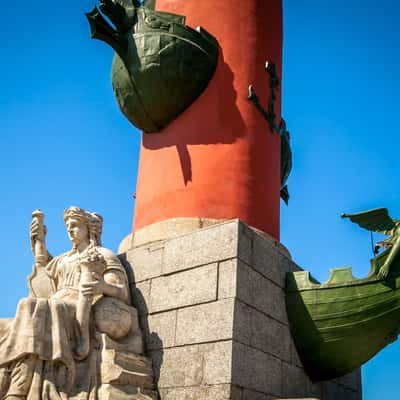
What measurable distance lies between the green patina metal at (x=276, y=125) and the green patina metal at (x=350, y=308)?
1875 millimetres

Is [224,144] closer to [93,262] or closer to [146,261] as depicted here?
[146,261]

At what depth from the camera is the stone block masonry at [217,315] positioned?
19.2ft

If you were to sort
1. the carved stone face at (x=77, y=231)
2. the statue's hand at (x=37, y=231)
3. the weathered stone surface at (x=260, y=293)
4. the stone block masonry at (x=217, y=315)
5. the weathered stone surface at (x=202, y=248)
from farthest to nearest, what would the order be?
the statue's hand at (x=37, y=231)
the carved stone face at (x=77, y=231)
the weathered stone surface at (x=202, y=248)
the weathered stone surface at (x=260, y=293)
the stone block masonry at (x=217, y=315)

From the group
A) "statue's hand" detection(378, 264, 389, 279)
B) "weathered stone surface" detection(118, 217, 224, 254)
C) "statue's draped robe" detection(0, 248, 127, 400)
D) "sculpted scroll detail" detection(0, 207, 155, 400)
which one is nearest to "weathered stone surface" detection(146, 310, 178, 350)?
"sculpted scroll detail" detection(0, 207, 155, 400)

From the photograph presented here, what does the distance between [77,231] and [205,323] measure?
1961 mm

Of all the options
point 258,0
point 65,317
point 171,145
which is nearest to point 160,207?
point 171,145

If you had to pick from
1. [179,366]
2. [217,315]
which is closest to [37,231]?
[179,366]

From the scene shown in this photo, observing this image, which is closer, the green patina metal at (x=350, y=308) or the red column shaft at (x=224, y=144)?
the green patina metal at (x=350, y=308)

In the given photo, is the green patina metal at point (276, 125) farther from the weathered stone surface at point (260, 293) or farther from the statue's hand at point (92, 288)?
the statue's hand at point (92, 288)

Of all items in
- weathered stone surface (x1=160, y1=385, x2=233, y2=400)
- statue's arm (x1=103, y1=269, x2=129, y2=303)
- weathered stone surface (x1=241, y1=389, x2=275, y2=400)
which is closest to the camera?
weathered stone surface (x1=160, y1=385, x2=233, y2=400)

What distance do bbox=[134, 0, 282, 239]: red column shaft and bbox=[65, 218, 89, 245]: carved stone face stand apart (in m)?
0.89

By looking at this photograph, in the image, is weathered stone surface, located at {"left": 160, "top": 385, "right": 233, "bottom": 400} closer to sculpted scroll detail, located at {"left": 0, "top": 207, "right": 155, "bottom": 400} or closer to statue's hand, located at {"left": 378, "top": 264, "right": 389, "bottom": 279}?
sculpted scroll detail, located at {"left": 0, "top": 207, "right": 155, "bottom": 400}

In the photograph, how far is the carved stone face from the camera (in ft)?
23.0

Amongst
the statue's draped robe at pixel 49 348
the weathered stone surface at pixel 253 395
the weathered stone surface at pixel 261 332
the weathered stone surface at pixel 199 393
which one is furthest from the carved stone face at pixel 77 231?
the weathered stone surface at pixel 253 395
